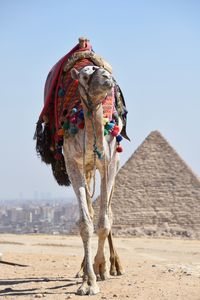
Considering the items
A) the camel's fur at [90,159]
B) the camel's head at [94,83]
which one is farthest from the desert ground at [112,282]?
the camel's head at [94,83]

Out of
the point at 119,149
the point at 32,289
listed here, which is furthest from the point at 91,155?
the point at 32,289

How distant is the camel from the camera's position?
9.39m

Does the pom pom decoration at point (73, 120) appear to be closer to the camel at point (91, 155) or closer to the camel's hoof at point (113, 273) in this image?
the camel at point (91, 155)

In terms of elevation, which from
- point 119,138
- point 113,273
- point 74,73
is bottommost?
point 113,273

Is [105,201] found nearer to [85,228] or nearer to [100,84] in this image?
[85,228]

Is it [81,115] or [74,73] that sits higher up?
[74,73]

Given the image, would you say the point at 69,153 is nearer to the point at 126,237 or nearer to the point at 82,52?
the point at 82,52

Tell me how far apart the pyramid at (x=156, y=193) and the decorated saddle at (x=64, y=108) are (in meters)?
25.6

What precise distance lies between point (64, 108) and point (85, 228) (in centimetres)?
157

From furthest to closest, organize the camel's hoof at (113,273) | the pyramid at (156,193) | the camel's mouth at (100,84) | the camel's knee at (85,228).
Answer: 1. the pyramid at (156,193)
2. the camel's hoof at (113,273)
3. the camel's knee at (85,228)
4. the camel's mouth at (100,84)

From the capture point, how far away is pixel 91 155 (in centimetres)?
976

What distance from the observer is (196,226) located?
38625mm

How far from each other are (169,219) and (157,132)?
5798 millimetres

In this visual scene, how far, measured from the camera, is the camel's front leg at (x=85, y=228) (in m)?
9.16
